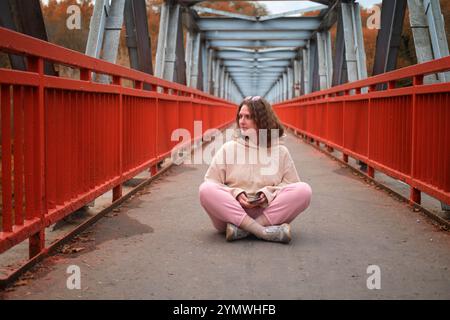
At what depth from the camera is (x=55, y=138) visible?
14.0ft

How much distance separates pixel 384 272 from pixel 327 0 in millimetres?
19336

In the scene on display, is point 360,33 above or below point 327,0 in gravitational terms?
below

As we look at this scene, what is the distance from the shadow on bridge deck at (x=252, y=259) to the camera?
10.8 ft

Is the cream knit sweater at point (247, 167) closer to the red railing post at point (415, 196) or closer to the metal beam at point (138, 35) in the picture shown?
the red railing post at point (415, 196)

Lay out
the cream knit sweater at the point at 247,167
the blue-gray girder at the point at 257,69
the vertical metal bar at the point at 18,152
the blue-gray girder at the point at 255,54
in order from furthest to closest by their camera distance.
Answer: the blue-gray girder at the point at 257,69
the blue-gray girder at the point at 255,54
the cream knit sweater at the point at 247,167
the vertical metal bar at the point at 18,152

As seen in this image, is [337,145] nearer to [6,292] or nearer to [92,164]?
[92,164]

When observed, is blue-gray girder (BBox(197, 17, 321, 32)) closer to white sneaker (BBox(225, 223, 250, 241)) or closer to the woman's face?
the woman's face

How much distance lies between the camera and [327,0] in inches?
866

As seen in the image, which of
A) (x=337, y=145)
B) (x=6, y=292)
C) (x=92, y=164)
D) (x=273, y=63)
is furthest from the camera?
(x=273, y=63)

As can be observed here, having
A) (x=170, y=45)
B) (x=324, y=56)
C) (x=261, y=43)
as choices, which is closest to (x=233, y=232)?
(x=170, y=45)

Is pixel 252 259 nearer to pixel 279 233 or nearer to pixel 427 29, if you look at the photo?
pixel 279 233

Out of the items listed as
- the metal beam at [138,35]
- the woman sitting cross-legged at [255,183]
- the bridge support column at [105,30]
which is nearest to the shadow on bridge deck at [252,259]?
the woman sitting cross-legged at [255,183]

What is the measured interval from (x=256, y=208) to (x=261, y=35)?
2678 centimetres

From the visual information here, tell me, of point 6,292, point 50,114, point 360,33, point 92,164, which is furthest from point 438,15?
point 360,33
